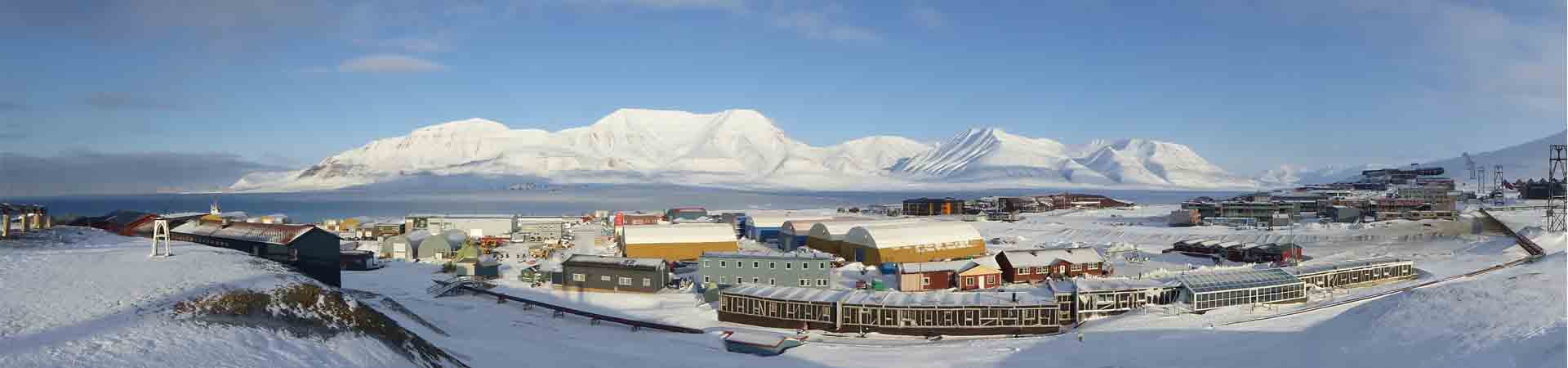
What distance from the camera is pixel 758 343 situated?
17.0 metres

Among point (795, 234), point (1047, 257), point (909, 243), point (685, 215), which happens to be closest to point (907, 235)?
point (909, 243)

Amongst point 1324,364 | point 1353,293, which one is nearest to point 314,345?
point 1324,364

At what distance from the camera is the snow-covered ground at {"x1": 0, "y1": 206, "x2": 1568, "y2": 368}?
1076cm

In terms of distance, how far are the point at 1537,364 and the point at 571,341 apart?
14847mm

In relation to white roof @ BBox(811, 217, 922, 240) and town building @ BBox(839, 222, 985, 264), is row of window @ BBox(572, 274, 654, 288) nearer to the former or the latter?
town building @ BBox(839, 222, 985, 264)

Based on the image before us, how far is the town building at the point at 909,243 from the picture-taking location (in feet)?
102

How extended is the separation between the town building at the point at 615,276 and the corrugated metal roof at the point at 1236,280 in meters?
13.4

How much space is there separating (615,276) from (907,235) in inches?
458

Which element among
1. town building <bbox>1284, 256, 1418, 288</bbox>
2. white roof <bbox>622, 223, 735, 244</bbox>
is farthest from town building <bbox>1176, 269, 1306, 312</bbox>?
white roof <bbox>622, 223, 735, 244</bbox>

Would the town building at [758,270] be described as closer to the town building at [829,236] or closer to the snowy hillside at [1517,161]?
the town building at [829,236]

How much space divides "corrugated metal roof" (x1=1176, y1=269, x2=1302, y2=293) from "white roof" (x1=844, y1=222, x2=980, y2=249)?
11341mm

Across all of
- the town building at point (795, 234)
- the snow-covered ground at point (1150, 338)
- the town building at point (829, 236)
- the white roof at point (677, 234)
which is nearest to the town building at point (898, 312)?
the snow-covered ground at point (1150, 338)

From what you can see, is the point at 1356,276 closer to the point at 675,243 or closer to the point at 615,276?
the point at 615,276

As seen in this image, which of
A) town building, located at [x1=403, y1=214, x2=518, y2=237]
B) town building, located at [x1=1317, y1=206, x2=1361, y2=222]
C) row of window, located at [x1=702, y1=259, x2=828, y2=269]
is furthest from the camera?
town building, located at [x1=1317, y1=206, x2=1361, y2=222]
